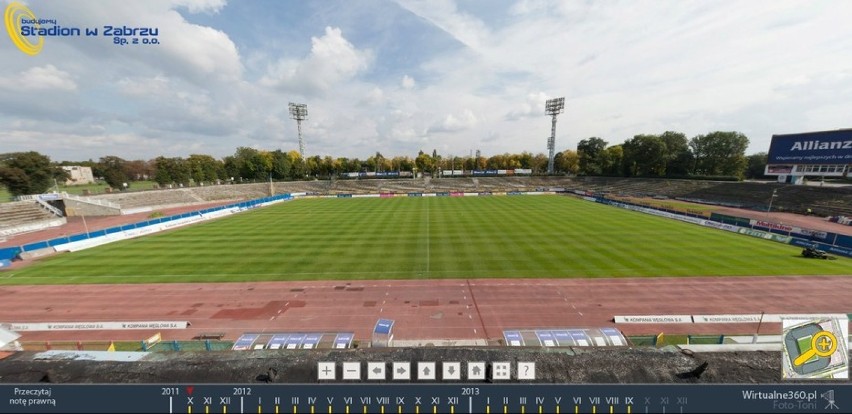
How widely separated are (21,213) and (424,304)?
6479 cm

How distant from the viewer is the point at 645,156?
303 feet

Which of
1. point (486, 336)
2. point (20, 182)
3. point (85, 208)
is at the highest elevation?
point (20, 182)

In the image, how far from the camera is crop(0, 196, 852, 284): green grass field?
24.0 m

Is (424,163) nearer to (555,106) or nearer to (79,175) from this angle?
(555,106)

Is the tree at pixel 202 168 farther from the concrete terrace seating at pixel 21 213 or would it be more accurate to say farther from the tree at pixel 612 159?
the tree at pixel 612 159

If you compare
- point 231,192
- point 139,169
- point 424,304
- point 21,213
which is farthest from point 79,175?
point 424,304

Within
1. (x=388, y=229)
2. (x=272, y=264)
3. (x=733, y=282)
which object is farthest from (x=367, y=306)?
(x=733, y=282)

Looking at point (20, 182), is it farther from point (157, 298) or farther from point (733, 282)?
point (733, 282)

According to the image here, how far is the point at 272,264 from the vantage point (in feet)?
87.0

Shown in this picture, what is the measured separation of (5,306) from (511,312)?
107 ft

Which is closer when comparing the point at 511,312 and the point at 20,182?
the point at 511,312

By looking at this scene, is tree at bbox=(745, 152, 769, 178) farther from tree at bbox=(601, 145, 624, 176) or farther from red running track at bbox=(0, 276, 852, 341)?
red running track at bbox=(0, 276, 852, 341)

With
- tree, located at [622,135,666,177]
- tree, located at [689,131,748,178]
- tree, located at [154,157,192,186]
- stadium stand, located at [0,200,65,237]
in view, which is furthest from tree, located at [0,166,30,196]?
tree, located at [689,131,748,178]

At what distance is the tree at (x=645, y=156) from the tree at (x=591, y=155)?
37.4 ft
